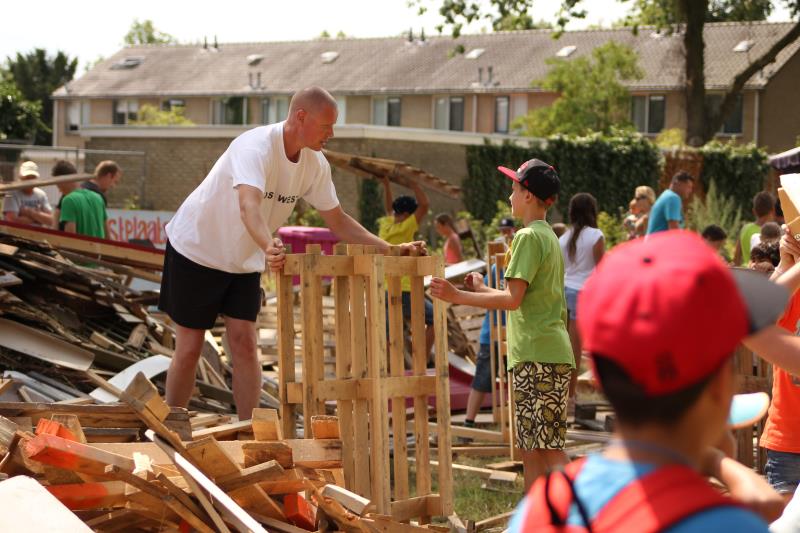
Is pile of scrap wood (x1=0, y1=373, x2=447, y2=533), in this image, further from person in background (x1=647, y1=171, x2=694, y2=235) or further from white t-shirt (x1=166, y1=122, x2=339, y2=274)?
person in background (x1=647, y1=171, x2=694, y2=235)

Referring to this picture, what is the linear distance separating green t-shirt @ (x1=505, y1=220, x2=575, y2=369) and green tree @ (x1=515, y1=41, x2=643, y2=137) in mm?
41876

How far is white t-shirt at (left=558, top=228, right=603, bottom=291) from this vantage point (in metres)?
10.2

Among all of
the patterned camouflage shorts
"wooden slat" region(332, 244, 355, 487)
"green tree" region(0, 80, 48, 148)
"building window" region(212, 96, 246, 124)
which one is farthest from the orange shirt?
"building window" region(212, 96, 246, 124)

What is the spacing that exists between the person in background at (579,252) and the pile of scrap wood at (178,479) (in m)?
5.16

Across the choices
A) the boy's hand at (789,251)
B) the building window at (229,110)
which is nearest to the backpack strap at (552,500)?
the boy's hand at (789,251)

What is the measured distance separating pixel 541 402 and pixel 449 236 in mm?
8631

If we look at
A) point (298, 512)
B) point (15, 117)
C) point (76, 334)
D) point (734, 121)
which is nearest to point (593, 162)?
point (734, 121)

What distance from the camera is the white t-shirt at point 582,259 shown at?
33.3 ft

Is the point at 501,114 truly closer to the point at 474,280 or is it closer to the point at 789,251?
the point at 474,280

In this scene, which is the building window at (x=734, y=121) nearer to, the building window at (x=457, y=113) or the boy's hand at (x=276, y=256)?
the building window at (x=457, y=113)

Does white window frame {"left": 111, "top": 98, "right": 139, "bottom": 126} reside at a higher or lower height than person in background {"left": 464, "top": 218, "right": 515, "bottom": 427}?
higher

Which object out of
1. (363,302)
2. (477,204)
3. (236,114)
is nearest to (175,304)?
(363,302)

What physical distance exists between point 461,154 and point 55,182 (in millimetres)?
25963

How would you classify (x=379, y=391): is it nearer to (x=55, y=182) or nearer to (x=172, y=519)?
(x=172, y=519)
